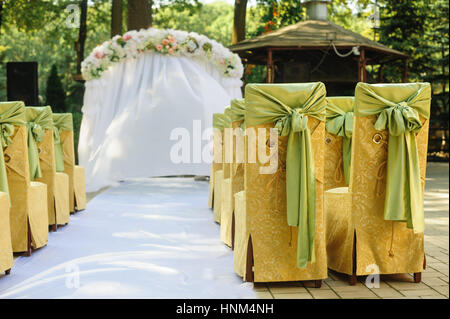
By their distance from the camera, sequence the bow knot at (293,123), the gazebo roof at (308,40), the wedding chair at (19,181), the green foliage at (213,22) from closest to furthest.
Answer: the bow knot at (293,123) → the wedding chair at (19,181) → the gazebo roof at (308,40) → the green foliage at (213,22)

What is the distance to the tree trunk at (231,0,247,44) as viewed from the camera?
1366 centimetres

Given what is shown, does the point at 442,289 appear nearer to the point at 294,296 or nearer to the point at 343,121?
the point at 294,296

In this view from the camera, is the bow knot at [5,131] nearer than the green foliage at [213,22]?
Yes

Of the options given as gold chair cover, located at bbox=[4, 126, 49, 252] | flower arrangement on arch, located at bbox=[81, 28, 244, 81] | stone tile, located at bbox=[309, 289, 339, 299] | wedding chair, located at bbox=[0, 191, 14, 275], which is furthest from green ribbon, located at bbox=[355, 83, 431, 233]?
flower arrangement on arch, located at bbox=[81, 28, 244, 81]

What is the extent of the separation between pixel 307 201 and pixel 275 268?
1.70 feet

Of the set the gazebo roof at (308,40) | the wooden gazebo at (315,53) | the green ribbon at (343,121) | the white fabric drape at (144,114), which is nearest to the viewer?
the green ribbon at (343,121)

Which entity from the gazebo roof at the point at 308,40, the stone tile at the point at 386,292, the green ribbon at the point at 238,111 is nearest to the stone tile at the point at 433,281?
the stone tile at the point at 386,292

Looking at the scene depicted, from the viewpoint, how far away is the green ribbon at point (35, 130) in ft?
15.5

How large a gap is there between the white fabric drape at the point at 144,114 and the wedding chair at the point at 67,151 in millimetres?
1460

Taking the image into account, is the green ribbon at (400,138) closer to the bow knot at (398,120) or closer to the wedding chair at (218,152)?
the bow knot at (398,120)

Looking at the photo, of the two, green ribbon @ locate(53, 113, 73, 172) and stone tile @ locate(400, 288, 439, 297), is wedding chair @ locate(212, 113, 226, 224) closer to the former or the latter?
green ribbon @ locate(53, 113, 73, 172)

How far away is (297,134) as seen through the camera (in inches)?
128

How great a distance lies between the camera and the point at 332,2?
16.7 metres

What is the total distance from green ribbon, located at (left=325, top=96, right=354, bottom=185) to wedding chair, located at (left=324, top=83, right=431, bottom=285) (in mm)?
770
